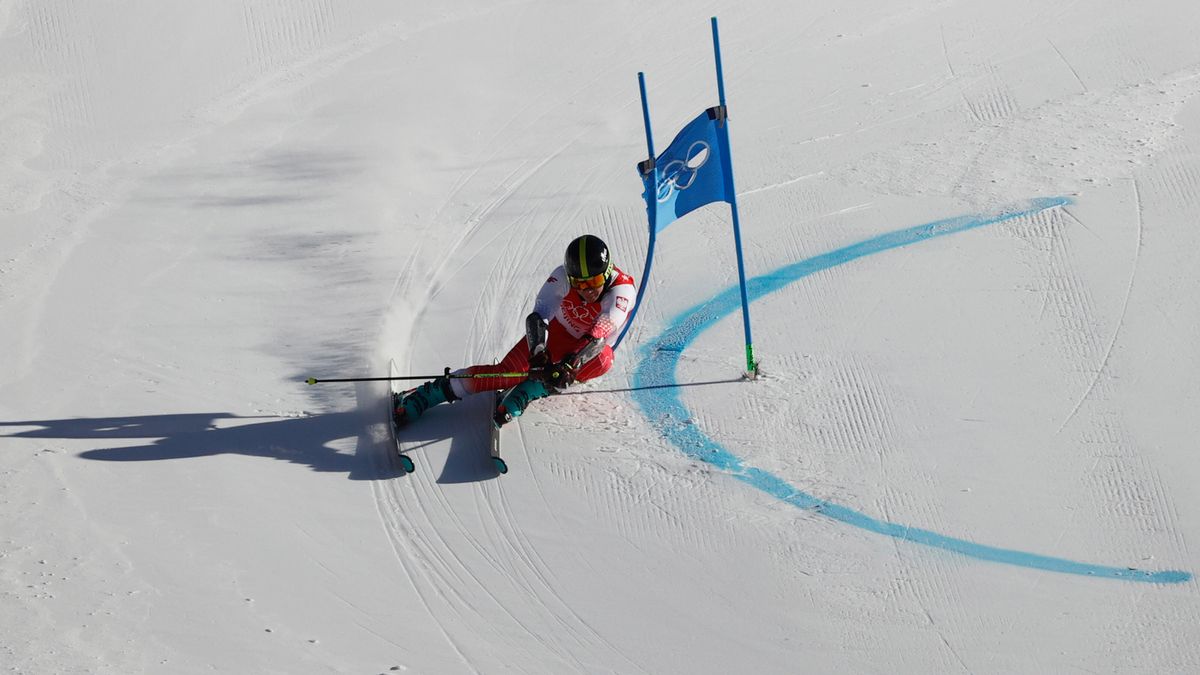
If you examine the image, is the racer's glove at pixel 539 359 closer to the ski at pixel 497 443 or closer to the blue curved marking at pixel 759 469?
the ski at pixel 497 443

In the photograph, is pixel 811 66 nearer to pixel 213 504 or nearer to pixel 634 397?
pixel 634 397

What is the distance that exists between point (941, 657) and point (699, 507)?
155 cm

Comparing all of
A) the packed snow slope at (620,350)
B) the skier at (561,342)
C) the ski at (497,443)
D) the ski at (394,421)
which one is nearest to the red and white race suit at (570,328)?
the skier at (561,342)

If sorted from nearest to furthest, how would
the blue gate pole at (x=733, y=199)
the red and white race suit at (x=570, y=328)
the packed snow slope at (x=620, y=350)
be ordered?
the packed snow slope at (x=620, y=350) → the blue gate pole at (x=733, y=199) → the red and white race suit at (x=570, y=328)

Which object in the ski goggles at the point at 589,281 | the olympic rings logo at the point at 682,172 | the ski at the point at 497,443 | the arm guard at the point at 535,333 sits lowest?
the ski at the point at 497,443

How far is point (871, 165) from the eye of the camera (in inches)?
394

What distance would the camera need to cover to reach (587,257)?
24.9 feet

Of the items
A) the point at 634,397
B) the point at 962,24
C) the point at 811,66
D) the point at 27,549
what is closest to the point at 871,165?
the point at 811,66

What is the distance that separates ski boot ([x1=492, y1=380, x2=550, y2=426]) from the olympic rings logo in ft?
4.22

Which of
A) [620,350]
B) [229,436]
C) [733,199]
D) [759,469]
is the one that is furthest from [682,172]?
[229,436]

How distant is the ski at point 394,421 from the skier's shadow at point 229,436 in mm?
72

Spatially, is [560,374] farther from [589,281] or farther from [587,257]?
[587,257]

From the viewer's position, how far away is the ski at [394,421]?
7449 mm

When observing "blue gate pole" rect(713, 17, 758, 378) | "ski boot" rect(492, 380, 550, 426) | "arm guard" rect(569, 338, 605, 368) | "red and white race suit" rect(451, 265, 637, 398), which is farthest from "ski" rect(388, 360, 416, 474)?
"blue gate pole" rect(713, 17, 758, 378)
